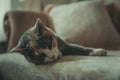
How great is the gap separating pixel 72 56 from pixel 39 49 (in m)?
0.21

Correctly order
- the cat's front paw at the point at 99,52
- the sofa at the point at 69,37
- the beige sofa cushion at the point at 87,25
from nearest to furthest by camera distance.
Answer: the sofa at the point at 69,37
the cat's front paw at the point at 99,52
the beige sofa cushion at the point at 87,25

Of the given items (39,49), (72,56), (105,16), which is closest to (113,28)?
(105,16)

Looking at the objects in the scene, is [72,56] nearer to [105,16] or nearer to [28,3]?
[105,16]

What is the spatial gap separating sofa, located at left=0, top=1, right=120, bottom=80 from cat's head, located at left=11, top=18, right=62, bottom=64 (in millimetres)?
38

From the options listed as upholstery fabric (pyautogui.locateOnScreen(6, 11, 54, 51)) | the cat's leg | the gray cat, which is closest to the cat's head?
the gray cat

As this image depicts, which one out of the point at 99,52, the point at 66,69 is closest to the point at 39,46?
the point at 66,69

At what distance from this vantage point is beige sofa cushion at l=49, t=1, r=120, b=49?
6.32 feet

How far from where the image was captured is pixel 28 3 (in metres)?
2.46

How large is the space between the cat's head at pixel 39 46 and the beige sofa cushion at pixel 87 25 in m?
0.64

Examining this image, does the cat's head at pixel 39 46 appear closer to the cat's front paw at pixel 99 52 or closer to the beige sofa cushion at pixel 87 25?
the cat's front paw at pixel 99 52

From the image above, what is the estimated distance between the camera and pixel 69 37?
75.2 inches

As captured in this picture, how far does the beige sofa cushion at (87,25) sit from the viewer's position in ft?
6.32

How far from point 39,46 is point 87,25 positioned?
0.82 metres

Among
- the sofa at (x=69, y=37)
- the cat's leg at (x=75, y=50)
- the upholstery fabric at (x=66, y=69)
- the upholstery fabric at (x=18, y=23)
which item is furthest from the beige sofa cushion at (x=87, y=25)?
the upholstery fabric at (x=66, y=69)
